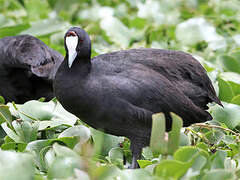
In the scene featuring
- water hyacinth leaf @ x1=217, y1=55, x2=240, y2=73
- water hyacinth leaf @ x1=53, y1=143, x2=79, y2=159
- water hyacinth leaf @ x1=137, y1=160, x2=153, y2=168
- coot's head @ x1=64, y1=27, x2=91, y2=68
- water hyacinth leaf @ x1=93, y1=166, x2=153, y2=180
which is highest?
coot's head @ x1=64, y1=27, x2=91, y2=68

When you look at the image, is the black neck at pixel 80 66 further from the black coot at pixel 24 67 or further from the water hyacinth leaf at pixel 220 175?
the black coot at pixel 24 67

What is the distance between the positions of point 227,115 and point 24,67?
4.14 ft

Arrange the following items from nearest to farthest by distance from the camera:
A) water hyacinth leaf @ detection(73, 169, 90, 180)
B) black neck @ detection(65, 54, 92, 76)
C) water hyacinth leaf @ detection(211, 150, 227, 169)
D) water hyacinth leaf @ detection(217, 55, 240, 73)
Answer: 1. water hyacinth leaf @ detection(73, 169, 90, 180)
2. water hyacinth leaf @ detection(211, 150, 227, 169)
3. black neck @ detection(65, 54, 92, 76)
4. water hyacinth leaf @ detection(217, 55, 240, 73)

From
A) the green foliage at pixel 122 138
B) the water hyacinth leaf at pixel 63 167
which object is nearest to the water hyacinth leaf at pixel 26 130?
the green foliage at pixel 122 138

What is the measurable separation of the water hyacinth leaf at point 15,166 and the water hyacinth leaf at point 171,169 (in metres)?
0.50

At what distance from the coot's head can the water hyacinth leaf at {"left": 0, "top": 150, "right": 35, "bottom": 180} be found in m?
0.57

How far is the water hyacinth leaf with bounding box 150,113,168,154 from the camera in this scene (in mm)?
2338

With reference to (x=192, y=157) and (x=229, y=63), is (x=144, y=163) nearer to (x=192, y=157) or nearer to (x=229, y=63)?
(x=192, y=157)

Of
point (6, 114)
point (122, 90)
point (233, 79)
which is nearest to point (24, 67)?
point (6, 114)

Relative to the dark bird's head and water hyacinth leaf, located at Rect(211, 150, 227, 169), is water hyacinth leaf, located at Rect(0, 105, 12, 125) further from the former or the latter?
water hyacinth leaf, located at Rect(211, 150, 227, 169)

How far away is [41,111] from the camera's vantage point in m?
3.31

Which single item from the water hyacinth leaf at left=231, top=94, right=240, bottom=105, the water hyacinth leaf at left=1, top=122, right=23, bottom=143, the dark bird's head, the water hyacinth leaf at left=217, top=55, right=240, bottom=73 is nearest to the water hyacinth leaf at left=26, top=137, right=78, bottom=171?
the water hyacinth leaf at left=1, top=122, right=23, bottom=143

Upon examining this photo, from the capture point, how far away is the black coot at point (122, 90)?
8.83 feet

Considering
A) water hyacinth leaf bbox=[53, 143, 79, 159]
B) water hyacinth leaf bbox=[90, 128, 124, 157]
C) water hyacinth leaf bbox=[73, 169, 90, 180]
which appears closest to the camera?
water hyacinth leaf bbox=[73, 169, 90, 180]
